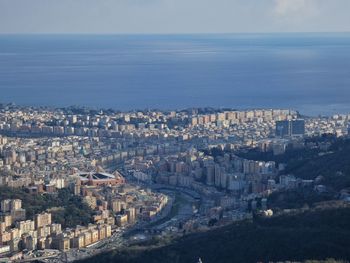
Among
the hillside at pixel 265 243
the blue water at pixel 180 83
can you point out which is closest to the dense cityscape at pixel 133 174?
Answer: the hillside at pixel 265 243

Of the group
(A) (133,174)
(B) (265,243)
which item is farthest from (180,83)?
(B) (265,243)

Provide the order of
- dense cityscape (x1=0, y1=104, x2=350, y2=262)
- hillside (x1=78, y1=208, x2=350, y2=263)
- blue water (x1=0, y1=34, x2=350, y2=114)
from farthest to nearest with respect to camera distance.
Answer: blue water (x1=0, y1=34, x2=350, y2=114), dense cityscape (x1=0, y1=104, x2=350, y2=262), hillside (x1=78, y1=208, x2=350, y2=263)

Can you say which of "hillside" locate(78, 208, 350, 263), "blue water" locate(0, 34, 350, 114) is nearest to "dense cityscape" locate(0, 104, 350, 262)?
"hillside" locate(78, 208, 350, 263)

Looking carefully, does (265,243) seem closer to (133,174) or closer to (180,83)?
(133,174)

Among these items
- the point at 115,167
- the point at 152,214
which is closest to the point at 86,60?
the point at 115,167

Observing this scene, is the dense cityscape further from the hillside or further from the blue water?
the blue water

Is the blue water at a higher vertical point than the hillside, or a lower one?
higher

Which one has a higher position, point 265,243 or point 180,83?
point 180,83

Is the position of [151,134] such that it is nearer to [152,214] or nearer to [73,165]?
[73,165]
